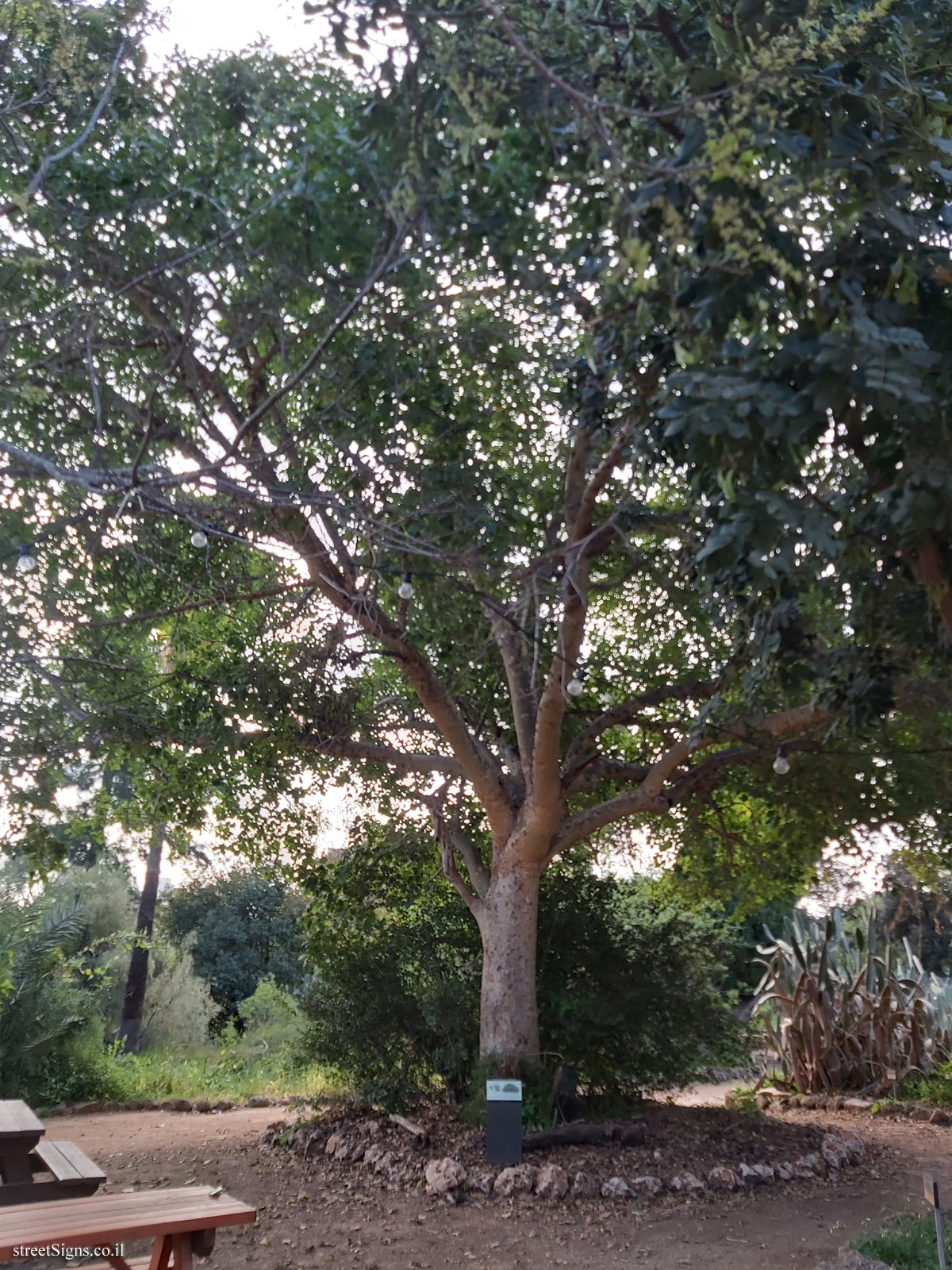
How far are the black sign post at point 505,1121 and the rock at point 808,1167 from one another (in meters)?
2.09

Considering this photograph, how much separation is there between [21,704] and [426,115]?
5097 millimetres

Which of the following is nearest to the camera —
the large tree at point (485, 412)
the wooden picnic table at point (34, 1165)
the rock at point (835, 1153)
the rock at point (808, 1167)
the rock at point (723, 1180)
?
the large tree at point (485, 412)

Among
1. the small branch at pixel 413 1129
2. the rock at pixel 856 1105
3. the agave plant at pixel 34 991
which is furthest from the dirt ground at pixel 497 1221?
the agave plant at pixel 34 991

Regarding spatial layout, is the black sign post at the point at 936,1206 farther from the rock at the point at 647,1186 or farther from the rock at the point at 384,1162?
the rock at the point at 384,1162

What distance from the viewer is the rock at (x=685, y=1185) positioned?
7160 millimetres

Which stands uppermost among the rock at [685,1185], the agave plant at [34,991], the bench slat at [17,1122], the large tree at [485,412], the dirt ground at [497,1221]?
the large tree at [485,412]

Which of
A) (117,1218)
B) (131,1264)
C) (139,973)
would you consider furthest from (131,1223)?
(139,973)

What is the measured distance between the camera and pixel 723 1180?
24.0 feet

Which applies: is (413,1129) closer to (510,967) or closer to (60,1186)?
(510,967)

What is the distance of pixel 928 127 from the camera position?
3.72m

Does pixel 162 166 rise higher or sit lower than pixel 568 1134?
higher

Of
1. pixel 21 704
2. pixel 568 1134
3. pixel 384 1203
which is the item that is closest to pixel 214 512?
pixel 21 704

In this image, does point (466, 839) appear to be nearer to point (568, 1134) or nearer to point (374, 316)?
point (568, 1134)

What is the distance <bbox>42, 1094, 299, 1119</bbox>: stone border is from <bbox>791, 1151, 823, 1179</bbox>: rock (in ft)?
18.1
